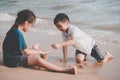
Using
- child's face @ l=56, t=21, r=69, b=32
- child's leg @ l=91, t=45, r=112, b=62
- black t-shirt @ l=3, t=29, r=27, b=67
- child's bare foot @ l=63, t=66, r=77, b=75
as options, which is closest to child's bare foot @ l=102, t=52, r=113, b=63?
child's leg @ l=91, t=45, r=112, b=62

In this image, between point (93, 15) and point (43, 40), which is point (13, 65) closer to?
point (43, 40)

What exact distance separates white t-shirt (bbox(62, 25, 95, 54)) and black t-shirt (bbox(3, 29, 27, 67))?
1.00 metres

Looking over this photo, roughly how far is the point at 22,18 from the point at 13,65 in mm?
720

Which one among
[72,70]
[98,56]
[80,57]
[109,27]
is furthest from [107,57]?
[109,27]

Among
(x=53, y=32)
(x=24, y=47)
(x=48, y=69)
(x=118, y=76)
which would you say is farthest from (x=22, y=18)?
(x=53, y=32)

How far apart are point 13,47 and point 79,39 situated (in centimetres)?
129

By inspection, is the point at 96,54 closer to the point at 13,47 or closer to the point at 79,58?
the point at 79,58

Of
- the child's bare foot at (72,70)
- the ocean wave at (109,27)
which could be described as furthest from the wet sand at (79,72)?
the ocean wave at (109,27)

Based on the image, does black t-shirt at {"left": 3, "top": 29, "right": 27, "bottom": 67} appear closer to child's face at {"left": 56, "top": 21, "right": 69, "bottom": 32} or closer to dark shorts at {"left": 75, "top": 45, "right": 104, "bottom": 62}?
child's face at {"left": 56, "top": 21, "right": 69, "bottom": 32}

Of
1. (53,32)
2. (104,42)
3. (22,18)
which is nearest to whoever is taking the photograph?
(22,18)

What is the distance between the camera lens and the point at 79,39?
5477 millimetres

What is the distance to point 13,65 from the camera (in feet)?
15.4

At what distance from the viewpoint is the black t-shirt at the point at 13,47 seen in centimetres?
465

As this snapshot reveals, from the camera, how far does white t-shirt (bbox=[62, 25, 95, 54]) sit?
5395 millimetres
